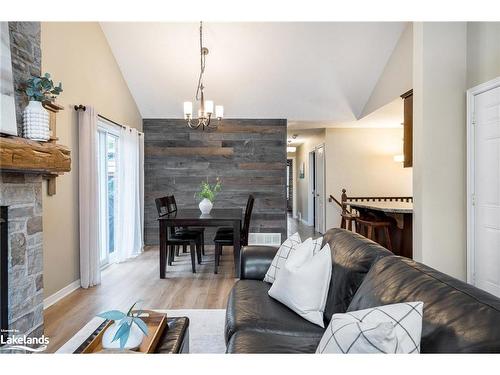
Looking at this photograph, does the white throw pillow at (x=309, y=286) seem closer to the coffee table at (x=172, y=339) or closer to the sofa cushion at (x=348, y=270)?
the sofa cushion at (x=348, y=270)

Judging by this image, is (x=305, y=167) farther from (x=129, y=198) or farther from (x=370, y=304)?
(x=370, y=304)

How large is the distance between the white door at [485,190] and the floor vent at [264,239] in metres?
3.29

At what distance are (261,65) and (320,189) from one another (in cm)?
356

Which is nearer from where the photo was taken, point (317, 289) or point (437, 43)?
point (317, 289)

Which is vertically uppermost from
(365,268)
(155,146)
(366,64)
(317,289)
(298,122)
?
(366,64)

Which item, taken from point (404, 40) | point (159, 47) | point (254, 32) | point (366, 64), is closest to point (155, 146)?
point (159, 47)

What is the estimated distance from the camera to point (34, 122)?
2279 mm

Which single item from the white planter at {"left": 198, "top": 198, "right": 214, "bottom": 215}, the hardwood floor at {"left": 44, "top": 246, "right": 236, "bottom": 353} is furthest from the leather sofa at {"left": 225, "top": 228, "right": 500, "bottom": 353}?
the white planter at {"left": 198, "top": 198, "right": 214, "bottom": 215}

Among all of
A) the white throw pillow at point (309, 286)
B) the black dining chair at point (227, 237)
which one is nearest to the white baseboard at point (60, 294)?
the black dining chair at point (227, 237)

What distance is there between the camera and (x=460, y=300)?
1.04 meters

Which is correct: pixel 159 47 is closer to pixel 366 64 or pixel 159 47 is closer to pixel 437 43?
pixel 366 64

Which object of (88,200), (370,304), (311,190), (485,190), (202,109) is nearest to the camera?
(370,304)

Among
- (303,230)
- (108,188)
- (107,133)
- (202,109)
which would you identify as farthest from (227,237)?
(303,230)
